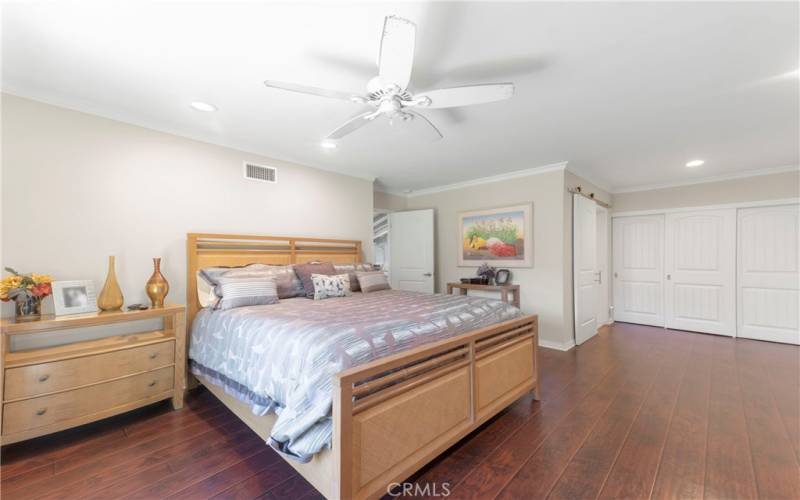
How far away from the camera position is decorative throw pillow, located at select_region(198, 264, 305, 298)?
289 cm

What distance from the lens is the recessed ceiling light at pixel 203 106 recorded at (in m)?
2.53

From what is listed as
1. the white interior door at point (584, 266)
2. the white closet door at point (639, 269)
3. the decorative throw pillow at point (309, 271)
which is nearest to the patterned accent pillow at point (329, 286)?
the decorative throw pillow at point (309, 271)

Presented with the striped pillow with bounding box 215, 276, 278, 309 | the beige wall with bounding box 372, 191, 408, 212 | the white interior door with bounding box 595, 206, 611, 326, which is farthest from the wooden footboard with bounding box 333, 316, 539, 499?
the white interior door with bounding box 595, 206, 611, 326

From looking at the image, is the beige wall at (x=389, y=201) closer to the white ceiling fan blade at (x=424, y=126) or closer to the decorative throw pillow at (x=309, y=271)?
the decorative throw pillow at (x=309, y=271)

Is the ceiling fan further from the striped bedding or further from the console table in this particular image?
the console table

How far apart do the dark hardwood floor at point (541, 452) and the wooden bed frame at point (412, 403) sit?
174mm

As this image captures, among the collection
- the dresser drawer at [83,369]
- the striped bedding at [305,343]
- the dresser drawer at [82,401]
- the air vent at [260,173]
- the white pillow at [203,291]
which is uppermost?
the air vent at [260,173]

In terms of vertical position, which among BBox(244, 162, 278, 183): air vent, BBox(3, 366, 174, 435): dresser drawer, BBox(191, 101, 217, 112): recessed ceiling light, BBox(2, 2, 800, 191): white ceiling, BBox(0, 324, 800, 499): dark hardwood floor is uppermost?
BBox(2, 2, 800, 191): white ceiling

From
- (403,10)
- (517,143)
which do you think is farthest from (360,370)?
(517,143)

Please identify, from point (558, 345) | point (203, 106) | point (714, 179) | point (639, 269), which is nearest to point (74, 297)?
point (203, 106)

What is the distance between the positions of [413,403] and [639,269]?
18.8 ft

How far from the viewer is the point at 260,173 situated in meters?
3.63

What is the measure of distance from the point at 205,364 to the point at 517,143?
3.61 meters

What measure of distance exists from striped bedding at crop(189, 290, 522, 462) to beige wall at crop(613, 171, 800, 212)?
4388 millimetres
